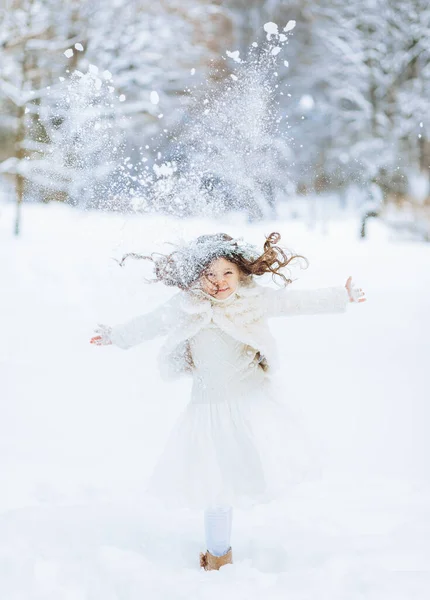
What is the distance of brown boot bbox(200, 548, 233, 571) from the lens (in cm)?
188

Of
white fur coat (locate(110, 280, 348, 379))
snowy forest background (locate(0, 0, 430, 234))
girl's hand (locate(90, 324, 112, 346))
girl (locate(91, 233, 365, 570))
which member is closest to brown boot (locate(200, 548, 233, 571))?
girl (locate(91, 233, 365, 570))

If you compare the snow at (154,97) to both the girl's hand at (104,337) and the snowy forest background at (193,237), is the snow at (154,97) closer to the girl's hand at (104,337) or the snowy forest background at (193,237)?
the snowy forest background at (193,237)

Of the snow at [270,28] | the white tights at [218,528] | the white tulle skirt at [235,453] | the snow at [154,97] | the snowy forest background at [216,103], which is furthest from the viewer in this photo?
the snow at [270,28]

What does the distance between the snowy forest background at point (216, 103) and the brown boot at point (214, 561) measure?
325 cm

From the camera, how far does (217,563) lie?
6.16ft

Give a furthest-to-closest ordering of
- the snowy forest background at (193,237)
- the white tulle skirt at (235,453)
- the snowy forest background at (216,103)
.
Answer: the snowy forest background at (216,103) → the snowy forest background at (193,237) → the white tulle skirt at (235,453)

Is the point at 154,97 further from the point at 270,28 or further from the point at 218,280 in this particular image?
the point at 218,280

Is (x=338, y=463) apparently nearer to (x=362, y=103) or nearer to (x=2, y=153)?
(x=2, y=153)

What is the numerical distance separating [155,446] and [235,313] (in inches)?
49.7

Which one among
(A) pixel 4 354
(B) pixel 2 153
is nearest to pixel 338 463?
(A) pixel 4 354

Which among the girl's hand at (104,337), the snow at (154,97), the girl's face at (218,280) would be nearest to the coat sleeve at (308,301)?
the girl's face at (218,280)

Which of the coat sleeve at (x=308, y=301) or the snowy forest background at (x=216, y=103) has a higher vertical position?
the snowy forest background at (x=216, y=103)

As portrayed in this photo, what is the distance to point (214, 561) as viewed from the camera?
1.88m

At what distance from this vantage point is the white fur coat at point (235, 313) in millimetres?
1873
